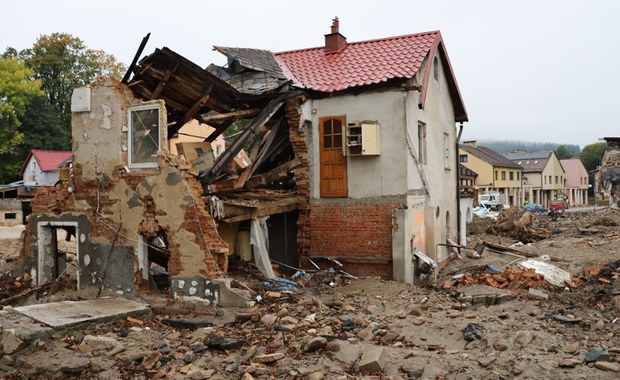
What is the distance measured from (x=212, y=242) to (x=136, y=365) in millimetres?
3404

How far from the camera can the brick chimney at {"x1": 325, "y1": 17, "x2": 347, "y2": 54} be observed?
15680 millimetres

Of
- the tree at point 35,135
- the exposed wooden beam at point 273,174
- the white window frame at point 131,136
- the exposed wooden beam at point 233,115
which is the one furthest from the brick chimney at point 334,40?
the tree at point 35,135

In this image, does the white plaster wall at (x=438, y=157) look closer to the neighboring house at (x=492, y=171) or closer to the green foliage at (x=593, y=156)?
the neighboring house at (x=492, y=171)

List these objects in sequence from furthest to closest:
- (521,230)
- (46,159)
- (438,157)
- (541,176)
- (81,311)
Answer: (541,176), (46,159), (521,230), (438,157), (81,311)

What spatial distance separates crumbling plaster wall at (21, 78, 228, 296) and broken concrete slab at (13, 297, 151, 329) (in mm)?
1056

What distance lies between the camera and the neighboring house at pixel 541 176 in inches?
2603

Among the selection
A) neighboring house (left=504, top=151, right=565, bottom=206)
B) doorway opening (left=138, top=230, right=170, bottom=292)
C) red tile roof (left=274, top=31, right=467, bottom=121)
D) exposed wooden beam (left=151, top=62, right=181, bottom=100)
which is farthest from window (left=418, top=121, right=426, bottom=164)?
neighboring house (left=504, top=151, right=565, bottom=206)

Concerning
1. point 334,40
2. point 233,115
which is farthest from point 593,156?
point 233,115

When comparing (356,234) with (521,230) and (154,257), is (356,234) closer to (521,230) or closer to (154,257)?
(154,257)

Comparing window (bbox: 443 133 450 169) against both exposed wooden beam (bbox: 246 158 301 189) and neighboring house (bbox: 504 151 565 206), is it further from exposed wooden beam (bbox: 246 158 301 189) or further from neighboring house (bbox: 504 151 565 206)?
neighboring house (bbox: 504 151 565 206)

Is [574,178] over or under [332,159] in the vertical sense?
over

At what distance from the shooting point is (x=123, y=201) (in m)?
11.4

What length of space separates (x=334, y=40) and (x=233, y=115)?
4.69 metres

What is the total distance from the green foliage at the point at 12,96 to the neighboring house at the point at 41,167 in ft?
7.00
